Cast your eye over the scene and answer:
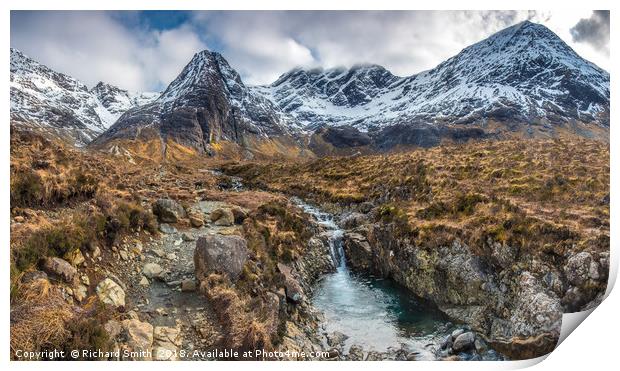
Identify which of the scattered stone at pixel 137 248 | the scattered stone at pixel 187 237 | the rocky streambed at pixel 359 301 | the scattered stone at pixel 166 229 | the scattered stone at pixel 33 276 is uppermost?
the scattered stone at pixel 166 229

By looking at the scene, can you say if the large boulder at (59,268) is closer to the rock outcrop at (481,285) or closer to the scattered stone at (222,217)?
the scattered stone at (222,217)

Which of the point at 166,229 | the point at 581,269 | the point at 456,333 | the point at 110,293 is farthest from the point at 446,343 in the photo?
the point at 166,229

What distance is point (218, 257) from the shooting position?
9.18 m

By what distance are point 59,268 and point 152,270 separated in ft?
7.78

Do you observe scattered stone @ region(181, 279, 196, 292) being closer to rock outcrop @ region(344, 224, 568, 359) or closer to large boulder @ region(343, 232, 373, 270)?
rock outcrop @ region(344, 224, 568, 359)

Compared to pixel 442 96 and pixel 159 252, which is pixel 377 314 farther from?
pixel 442 96

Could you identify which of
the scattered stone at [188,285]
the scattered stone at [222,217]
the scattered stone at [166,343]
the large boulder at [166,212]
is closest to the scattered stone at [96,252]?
the scattered stone at [188,285]

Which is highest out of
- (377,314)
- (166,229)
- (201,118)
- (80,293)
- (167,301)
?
(201,118)

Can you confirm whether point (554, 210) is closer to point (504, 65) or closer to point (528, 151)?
point (528, 151)

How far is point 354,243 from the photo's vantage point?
17.9 m

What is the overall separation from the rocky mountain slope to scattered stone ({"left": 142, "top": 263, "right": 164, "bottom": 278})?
8514 centimetres

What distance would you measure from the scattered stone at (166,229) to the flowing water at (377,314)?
17.3 ft

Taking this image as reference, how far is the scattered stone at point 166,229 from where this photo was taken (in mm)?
11906
